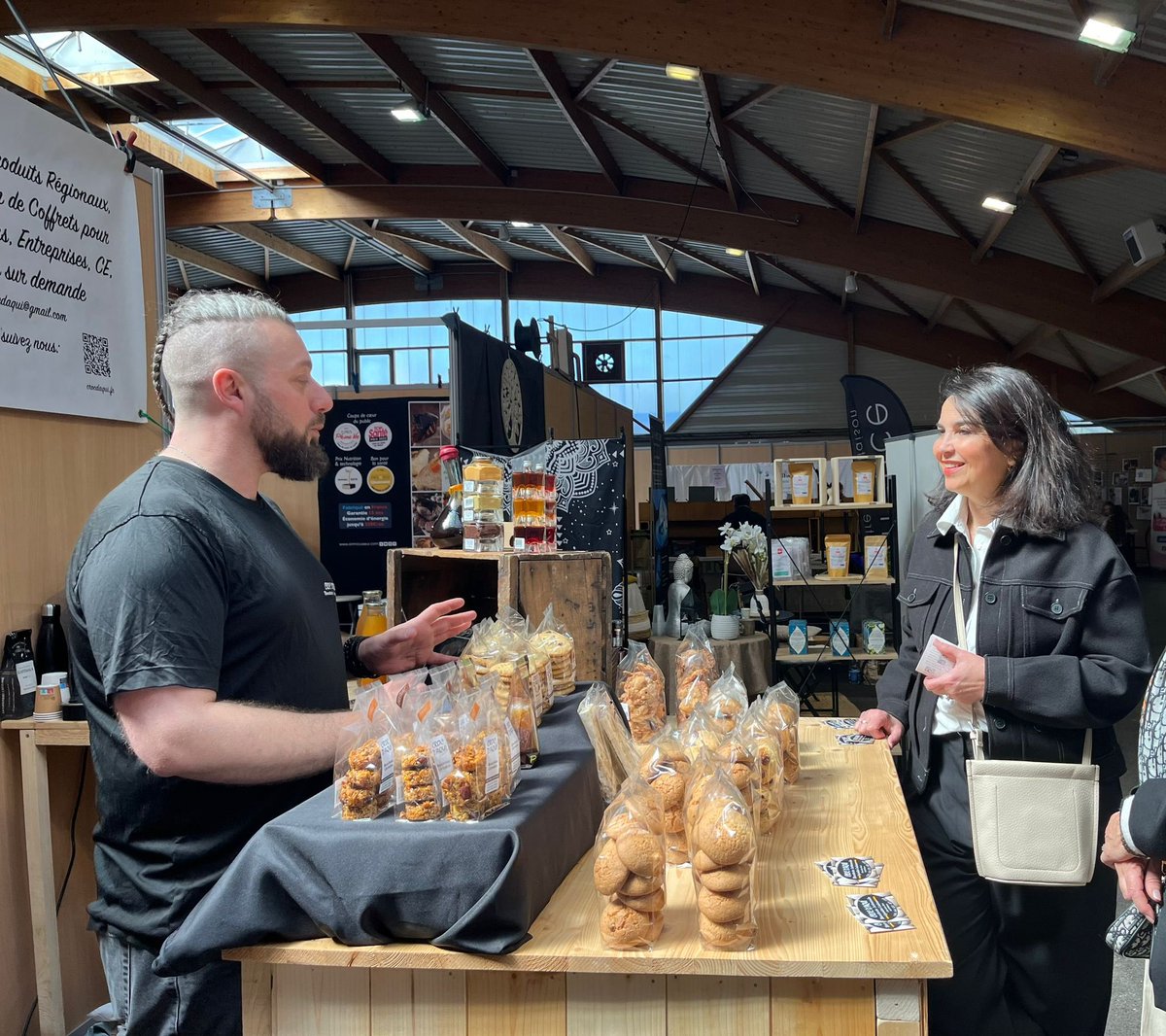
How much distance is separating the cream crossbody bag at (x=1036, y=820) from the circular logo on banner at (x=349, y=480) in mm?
5106

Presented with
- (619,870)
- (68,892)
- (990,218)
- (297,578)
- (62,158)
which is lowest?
(68,892)

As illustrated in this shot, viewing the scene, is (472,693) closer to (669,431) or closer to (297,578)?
(297,578)

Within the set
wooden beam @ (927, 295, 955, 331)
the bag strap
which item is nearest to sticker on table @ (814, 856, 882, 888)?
the bag strap

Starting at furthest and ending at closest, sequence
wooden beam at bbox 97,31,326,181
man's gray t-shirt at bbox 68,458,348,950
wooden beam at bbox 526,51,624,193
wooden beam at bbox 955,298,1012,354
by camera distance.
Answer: wooden beam at bbox 955,298,1012,354 < wooden beam at bbox 526,51,624,193 < wooden beam at bbox 97,31,326,181 < man's gray t-shirt at bbox 68,458,348,950

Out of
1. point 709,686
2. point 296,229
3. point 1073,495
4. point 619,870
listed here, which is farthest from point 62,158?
point 296,229

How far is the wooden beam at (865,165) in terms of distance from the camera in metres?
7.20

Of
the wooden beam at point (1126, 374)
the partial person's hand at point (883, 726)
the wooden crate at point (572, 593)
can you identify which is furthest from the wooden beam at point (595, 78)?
the wooden beam at point (1126, 374)

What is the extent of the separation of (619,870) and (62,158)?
248 centimetres

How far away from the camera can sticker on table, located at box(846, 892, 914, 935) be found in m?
1.36

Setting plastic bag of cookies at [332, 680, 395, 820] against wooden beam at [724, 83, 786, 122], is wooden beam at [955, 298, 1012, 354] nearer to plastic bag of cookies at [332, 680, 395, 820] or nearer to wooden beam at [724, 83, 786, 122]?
wooden beam at [724, 83, 786, 122]

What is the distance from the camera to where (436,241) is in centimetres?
1469

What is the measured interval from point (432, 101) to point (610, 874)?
27.7 feet

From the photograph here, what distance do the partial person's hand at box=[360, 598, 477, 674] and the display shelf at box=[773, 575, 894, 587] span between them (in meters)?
4.26

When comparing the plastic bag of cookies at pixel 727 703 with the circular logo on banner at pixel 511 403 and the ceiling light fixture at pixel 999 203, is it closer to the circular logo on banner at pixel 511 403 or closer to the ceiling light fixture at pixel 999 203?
the circular logo on banner at pixel 511 403
